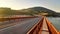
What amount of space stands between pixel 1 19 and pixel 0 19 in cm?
25

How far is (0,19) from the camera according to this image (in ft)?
113

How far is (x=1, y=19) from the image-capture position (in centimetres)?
3450
